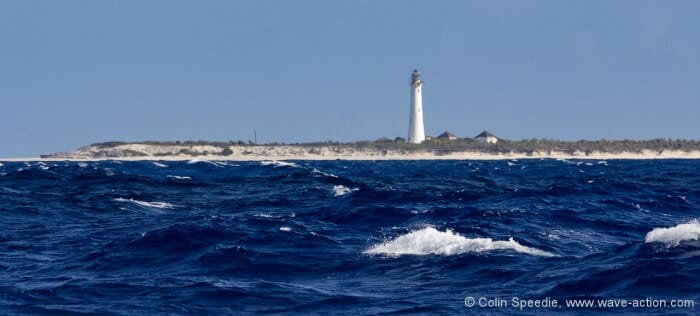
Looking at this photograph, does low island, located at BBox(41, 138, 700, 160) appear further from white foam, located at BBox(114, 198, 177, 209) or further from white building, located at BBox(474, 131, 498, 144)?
white foam, located at BBox(114, 198, 177, 209)

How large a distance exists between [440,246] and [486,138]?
150741 mm

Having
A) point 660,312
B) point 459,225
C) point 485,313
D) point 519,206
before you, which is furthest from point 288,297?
point 519,206

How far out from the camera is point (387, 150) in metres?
156

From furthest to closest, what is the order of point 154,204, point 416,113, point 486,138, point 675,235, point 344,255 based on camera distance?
point 486,138, point 416,113, point 154,204, point 675,235, point 344,255

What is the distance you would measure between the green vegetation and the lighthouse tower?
1.41m

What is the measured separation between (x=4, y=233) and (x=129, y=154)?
13504 cm

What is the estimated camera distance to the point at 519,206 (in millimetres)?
32094

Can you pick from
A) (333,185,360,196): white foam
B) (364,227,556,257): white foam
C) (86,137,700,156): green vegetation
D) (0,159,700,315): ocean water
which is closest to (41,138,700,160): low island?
(86,137,700,156): green vegetation

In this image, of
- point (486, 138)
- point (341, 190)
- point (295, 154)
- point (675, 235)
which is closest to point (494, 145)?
point (486, 138)

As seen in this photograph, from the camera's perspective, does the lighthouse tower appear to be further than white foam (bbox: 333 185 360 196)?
Yes

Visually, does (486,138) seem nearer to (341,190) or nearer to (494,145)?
(494,145)

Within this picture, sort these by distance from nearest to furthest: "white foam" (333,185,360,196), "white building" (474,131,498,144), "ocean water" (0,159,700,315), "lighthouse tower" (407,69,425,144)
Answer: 1. "ocean water" (0,159,700,315)
2. "white foam" (333,185,360,196)
3. "lighthouse tower" (407,69,425,144)
4. "white building" (474,131,498,144)

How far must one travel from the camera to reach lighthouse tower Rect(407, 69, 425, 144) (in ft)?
472

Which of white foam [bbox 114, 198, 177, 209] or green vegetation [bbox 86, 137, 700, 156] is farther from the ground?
green vegetation [bbox 86, 137, 700, 156]
